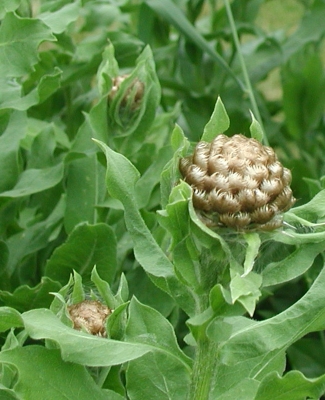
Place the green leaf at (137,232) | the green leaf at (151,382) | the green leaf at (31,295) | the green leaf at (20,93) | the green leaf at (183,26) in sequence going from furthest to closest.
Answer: the green leaf at (183,26), the green leaf at (20,93), the green leaf at (31,295), the green leaf at (151,382), the green leaf at (137,232)

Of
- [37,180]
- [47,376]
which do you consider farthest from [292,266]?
[37,180]

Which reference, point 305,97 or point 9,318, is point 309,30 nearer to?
point 305,97

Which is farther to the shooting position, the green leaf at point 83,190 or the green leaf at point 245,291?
the green leaf at point 83,190

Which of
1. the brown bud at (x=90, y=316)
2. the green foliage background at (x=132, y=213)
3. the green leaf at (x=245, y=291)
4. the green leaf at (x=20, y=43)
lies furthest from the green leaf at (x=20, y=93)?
the green leaf at (x=245, y=291)

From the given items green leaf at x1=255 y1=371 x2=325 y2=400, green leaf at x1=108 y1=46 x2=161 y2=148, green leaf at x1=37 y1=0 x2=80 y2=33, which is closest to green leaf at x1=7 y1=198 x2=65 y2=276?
green leaf at x1=108 y1=46 x2=161 y2=148

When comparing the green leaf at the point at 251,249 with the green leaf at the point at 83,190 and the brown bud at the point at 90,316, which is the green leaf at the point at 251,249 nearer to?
the brown bud at the point at 90,316

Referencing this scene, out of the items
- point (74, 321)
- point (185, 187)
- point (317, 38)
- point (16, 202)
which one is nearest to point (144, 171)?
point (16, 202)

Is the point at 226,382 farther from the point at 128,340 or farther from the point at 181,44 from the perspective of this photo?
the point at 181,44

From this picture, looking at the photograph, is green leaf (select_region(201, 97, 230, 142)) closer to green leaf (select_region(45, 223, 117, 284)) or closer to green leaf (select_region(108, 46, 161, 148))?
green leaf (select_region(45, 223, 117, 284))
